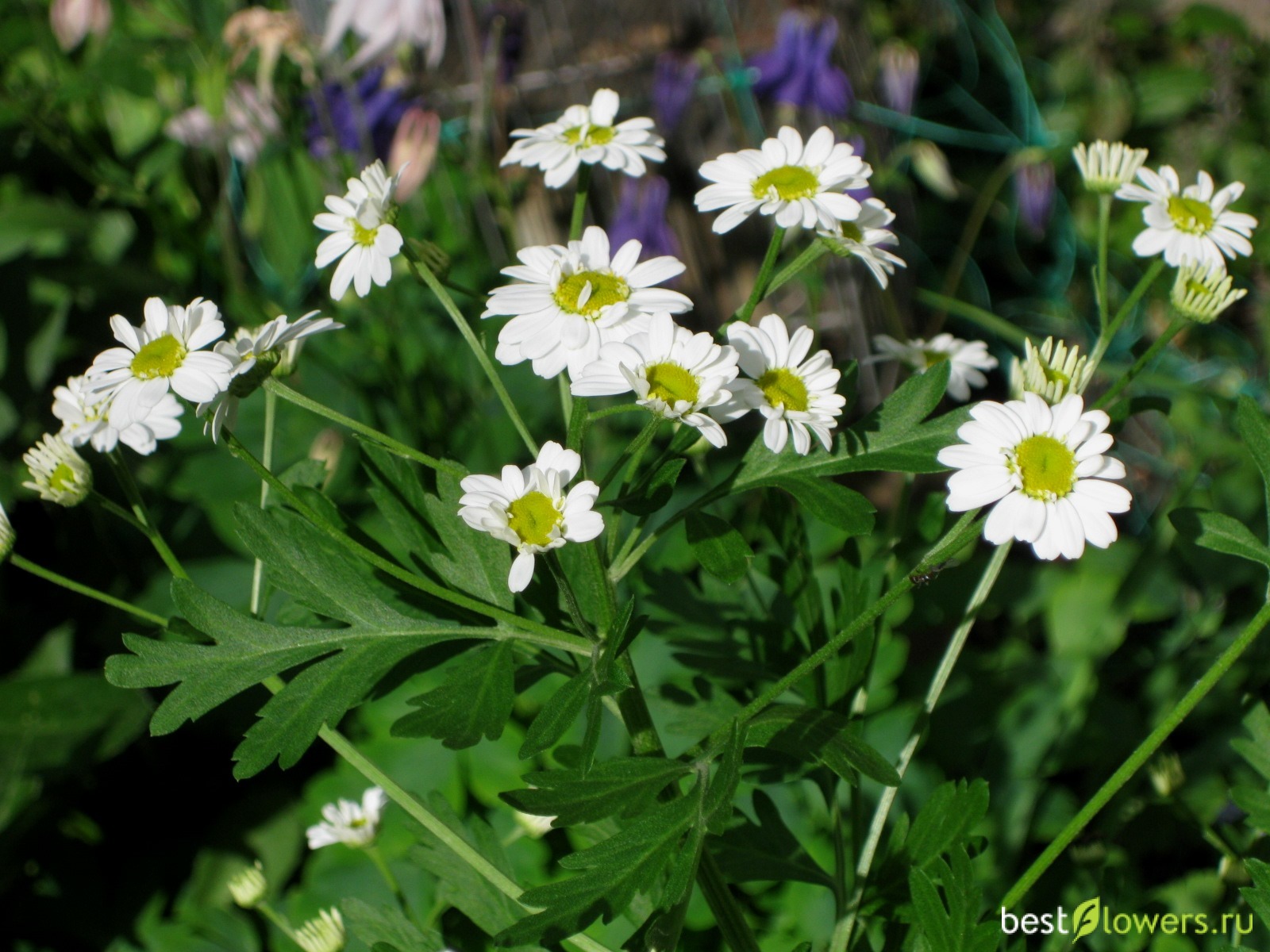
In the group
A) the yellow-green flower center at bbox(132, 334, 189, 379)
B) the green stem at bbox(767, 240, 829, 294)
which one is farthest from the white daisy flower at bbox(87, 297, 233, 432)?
the green stem at bbox(767, 240, 829, 294)

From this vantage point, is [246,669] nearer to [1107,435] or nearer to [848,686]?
[848,686]

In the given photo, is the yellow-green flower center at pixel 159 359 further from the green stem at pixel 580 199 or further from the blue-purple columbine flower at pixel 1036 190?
the blue-purple columbine flower at pixel 1036 190

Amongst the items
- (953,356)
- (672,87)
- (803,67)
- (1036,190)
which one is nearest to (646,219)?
(672,87)

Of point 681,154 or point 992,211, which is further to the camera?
point 992,211

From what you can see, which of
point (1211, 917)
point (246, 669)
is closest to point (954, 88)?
point (1211, 917)

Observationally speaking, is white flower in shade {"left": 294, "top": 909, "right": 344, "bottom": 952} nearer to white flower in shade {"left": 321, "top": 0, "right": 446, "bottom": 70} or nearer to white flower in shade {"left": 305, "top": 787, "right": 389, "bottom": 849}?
white flower in shade {"left": 305, "top": 787, "right": 389, "bottom": 849}

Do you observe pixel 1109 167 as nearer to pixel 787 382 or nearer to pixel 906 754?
pixel 787 382

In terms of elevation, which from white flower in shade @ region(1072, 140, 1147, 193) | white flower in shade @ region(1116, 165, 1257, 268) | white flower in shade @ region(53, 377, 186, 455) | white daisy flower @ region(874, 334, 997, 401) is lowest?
white daisy flower @ region(874, 334, 997, 401)

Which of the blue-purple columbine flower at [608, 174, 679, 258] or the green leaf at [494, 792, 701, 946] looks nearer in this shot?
the green leaf at [494, 792, 701, 946]

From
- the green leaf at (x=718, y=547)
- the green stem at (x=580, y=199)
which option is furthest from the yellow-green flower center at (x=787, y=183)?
the green leaf at (x=718, y=547)
